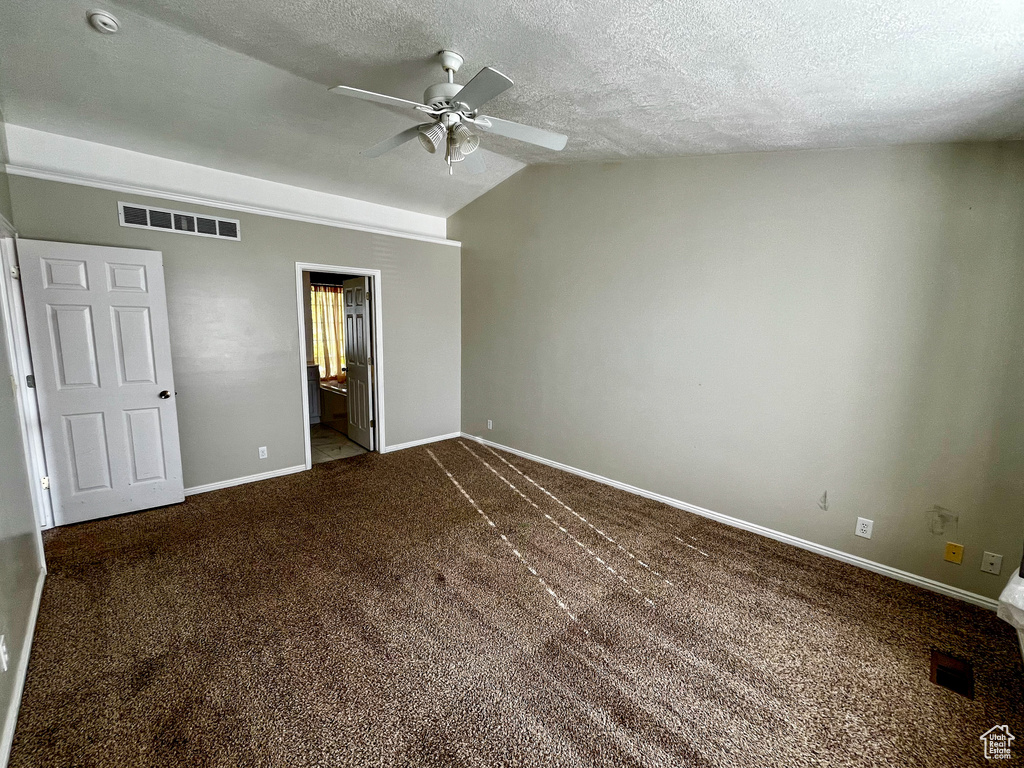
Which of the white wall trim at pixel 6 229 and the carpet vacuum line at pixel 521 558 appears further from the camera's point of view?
the white wall trim at pixel 6 229

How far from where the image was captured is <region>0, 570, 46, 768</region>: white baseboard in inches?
53.7

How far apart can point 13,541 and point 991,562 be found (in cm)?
482

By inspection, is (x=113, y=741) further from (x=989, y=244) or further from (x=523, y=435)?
(x=989, y=244)

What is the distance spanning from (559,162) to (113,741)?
173 inches

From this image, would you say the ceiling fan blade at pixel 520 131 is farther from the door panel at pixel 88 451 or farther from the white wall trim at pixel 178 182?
the door panel at pixel 88 451

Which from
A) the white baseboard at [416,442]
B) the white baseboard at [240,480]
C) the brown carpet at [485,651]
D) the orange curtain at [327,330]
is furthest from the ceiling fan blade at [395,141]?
the orange curtain at [327,330]

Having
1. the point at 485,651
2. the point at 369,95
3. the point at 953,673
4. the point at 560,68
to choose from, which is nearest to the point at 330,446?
the point at 485,651

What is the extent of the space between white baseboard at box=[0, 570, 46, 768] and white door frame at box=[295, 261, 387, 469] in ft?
6.85

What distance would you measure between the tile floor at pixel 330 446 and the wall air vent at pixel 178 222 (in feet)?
7.24

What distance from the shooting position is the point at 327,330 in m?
6.65

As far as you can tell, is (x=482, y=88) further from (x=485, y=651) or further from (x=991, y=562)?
(x=991, y=562)

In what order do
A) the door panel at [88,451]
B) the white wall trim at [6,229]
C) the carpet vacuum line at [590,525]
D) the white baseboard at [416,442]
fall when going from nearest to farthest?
1. the white wall trim at [6,229]
2. the carpet vacuum line at [590,525]
3. the door panel at [88,451]
4. the white baseboard at [416,442]

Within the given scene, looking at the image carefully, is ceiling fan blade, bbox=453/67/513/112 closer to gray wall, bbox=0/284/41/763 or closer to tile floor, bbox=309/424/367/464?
gray wall, bbox=0/284/41/763

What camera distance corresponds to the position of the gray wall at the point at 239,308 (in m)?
2.85
